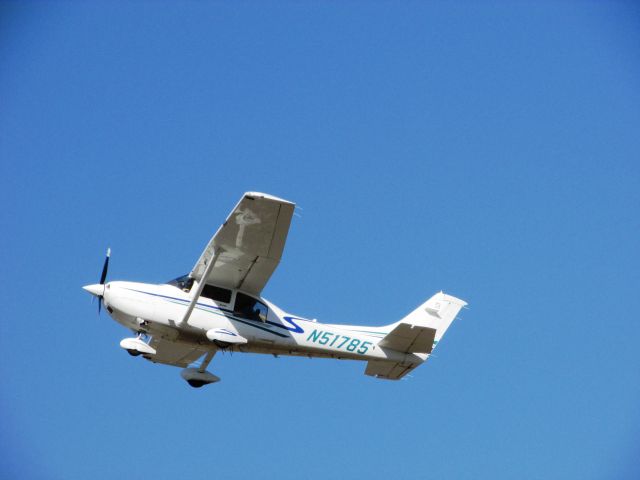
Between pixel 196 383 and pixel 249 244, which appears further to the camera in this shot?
pixel 196 383

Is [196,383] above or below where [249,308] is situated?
below

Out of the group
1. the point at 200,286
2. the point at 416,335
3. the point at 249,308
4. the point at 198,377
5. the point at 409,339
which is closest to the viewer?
the point at 200,286

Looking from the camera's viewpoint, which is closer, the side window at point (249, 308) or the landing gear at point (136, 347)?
the landing gear at point (136, 347)

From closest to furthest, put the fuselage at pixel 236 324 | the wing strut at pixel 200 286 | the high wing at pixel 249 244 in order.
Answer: the high wing at pixel 249 244 → the wing strut at pixel 200 286 → the fuselage at pixel 236 324

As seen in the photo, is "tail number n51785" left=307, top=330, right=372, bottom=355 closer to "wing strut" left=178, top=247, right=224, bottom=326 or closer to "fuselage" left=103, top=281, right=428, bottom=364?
"fuselage" left=103, top=281, right=428, bottom=364

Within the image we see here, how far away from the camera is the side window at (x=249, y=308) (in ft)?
65.6

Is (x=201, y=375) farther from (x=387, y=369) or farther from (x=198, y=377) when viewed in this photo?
(x=387, y=369)

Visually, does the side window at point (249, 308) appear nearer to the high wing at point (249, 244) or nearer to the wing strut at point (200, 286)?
the high wing at point (249, 244)

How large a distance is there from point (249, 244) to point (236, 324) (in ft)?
6.46

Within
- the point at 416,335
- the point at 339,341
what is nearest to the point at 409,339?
the point at 416,335

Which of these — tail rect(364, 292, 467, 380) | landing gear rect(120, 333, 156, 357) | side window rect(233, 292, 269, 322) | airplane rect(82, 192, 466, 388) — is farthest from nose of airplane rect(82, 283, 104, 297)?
tail rect(364, 292, 467, 380)

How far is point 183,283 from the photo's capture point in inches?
784

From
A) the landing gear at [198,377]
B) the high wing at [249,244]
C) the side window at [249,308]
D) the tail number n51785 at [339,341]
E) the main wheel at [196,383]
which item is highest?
the high wing at [249,244]

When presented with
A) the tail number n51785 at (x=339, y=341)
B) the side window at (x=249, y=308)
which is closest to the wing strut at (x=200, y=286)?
the side window at (x=249, y=308)
